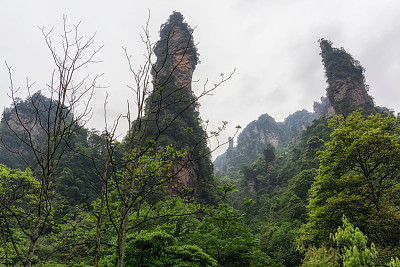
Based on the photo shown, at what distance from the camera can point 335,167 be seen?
40.7ft

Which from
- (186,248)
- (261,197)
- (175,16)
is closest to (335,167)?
(186,248)

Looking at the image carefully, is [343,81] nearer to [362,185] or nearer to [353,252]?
[362,185]

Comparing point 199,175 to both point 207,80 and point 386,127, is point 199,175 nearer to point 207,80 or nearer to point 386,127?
point 386,127

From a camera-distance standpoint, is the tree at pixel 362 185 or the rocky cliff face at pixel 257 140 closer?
the tree at pixel 362 185

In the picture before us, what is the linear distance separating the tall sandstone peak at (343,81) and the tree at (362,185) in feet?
108

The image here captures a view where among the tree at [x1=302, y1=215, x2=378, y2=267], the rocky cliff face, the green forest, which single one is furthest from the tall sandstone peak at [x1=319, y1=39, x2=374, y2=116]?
the rocky cliff face

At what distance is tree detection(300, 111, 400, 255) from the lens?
10.7 metres

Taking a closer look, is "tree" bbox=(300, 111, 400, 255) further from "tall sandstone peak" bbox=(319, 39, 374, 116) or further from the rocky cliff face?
the rocky cliff face

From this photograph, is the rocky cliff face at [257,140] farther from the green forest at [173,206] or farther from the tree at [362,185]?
the tree at [362,185]

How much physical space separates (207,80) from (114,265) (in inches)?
251

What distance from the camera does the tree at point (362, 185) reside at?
10.7m

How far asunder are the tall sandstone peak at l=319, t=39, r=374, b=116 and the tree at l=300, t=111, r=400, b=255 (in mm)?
33056

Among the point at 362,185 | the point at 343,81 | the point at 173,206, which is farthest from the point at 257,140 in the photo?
the point at 173,206

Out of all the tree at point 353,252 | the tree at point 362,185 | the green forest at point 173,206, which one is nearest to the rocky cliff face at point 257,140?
the green forest at point 173,206
